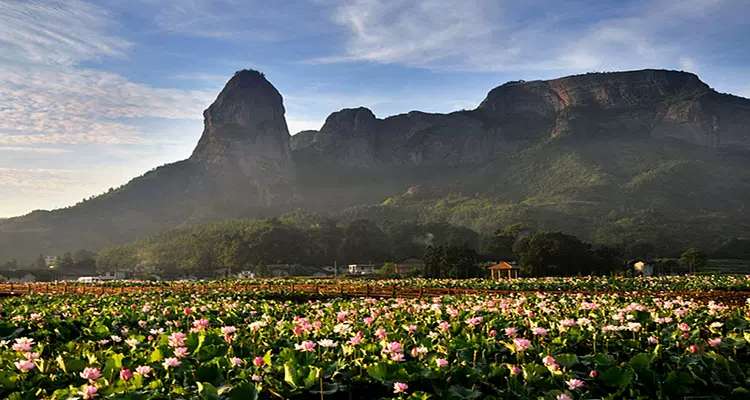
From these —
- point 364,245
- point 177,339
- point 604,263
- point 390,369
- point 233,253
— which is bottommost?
point 604,263

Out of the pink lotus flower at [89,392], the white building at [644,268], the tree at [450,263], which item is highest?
the pink lotus flower at [89,392]

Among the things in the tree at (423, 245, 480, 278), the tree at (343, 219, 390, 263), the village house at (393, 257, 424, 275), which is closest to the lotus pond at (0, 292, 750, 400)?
the tree at (423, 245, 480, 278)

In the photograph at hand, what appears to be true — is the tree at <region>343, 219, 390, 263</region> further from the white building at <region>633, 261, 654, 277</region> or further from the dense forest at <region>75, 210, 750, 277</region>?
the white building at <region>633, 261, 654, 277</region>

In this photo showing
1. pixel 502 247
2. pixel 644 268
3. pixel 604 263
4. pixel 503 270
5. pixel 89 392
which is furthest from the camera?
pixel 502 247

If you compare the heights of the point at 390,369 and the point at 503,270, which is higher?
the point at 390,369

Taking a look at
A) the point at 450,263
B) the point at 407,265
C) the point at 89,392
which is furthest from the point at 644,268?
the point at 89,392

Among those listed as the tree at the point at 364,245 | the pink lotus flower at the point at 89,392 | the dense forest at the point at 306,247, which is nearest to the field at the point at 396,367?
the pink lotus flower at the point at 89,392

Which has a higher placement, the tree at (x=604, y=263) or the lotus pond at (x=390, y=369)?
the lotus pond at (x=390, y=369)

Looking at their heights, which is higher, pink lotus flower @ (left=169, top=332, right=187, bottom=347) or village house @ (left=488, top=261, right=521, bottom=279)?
pink lotus flower @ (left=169, top=332, right=187, bottom=347)

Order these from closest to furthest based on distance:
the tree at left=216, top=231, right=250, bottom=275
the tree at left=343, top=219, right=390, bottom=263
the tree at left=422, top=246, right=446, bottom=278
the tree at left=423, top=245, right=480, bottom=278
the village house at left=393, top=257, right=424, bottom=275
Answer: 1. the tree at left=423, top=245, right=480, bottom=278
2. the tree at left=422, top=246, right=446, bottom=278
3. the village house at left=393, top=257, right=424, bottom=275
4. the tree at left=216, top=231, right=250, bottom=275
5. the tree at left=343, top=219, right=390, bottom=263

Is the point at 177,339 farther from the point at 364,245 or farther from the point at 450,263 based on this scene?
the point at 364,245

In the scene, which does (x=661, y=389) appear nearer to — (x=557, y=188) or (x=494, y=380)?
(x=494, y=380)

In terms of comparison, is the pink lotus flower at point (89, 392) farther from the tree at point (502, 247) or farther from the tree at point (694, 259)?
the tree at point (502, 247)

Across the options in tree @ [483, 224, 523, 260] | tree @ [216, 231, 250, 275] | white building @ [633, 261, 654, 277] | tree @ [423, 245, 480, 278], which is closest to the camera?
tree @ [423, 245, 480, 278]
